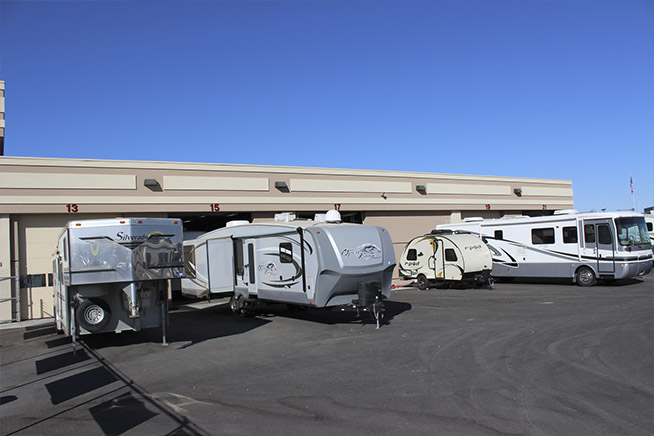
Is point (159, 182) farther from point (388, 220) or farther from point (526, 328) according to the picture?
point (526, 328)

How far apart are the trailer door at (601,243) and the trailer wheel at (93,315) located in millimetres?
17075

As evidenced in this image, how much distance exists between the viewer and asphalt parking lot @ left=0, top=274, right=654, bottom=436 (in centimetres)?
602

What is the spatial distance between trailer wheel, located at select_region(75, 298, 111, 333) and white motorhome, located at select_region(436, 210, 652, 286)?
17.0m

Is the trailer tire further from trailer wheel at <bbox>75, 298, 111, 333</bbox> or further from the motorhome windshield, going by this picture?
trailer wheel at <bbox>75, 298, 111, 333</bbox>

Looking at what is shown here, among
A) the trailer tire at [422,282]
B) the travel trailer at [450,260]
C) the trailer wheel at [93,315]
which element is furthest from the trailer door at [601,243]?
the trailer wheel at [93,315]

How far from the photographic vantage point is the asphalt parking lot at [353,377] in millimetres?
6023

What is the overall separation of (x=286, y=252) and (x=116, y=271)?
14.7 ft

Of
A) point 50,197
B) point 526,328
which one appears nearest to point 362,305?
point 526,328

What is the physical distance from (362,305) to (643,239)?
13.3 meters

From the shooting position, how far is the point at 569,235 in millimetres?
20422

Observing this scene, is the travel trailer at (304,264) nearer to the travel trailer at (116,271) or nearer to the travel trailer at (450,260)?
the travel trailer at (116,271)

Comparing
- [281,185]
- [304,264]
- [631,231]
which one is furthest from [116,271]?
[631,231]

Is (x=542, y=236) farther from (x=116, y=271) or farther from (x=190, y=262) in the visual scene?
(x=116, y=271)

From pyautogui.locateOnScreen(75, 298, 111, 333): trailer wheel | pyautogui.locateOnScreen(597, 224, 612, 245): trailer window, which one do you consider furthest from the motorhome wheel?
pyautogui.locateOnScreen(75, 298, 111, 333): trailer wheel
